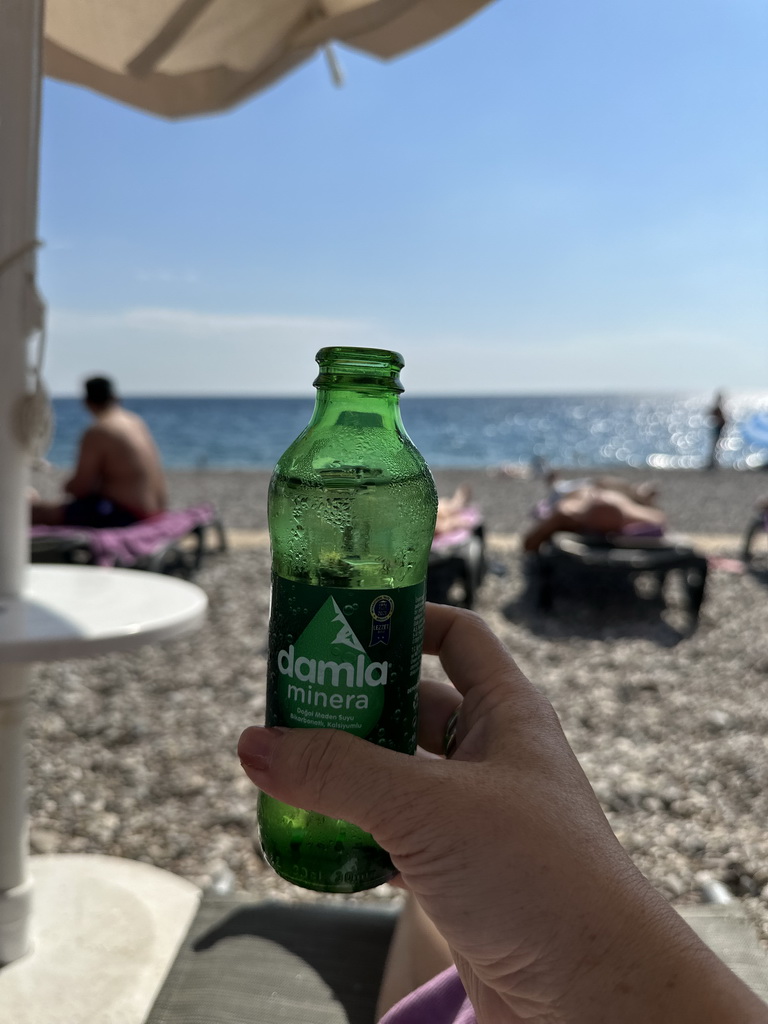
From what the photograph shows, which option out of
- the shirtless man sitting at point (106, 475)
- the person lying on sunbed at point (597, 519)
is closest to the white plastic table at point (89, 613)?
the shirtless man sitting at point (106, 475)

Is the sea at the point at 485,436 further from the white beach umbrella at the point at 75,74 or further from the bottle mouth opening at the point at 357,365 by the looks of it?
the bottle mouth opening at the point at 357,365

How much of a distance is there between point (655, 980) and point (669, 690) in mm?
4382

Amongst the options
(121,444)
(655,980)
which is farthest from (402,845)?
(121,444)

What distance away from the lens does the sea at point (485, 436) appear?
40219 mm

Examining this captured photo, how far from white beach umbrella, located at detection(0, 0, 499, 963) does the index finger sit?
3.73 ft

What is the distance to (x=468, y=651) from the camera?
52.3 inches

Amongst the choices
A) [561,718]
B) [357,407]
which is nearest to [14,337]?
[357,407]

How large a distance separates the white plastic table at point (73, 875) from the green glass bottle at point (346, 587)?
2.08 feet

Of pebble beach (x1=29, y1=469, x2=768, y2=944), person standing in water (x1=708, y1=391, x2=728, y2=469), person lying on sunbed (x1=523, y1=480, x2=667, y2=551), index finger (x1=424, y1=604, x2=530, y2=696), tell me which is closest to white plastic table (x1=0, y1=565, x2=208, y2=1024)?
pebble beach (x1=29, y1=469, x2=768, y2=944)

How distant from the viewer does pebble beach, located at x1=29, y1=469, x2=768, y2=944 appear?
3.24m

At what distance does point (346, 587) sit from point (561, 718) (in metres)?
3.60

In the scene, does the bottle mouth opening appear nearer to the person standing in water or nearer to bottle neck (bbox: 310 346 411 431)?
bottle neck (bbox: 310 346 411 431)

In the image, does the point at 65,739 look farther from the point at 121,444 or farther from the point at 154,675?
the point at 121,444

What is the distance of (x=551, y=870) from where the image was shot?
3.14 ft
